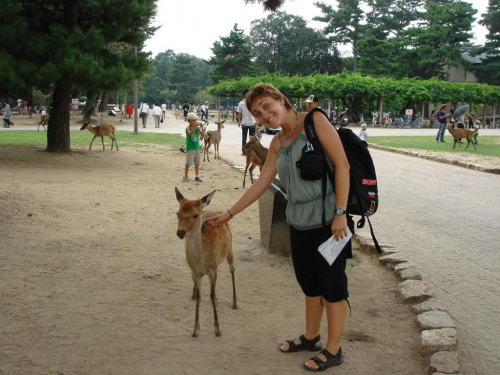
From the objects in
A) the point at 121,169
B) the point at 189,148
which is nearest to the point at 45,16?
the point at 121,169

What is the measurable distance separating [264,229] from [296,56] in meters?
63.7

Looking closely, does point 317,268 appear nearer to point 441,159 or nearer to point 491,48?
point 441,159

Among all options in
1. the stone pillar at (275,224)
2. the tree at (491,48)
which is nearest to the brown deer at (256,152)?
the stone pillar at (275,224)

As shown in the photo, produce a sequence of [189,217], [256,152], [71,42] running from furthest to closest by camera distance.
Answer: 1. [71,42]
2. [256,152]
3. [189,217]

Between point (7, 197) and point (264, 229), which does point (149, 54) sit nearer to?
point (7, 197)

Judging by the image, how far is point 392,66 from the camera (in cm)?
4922

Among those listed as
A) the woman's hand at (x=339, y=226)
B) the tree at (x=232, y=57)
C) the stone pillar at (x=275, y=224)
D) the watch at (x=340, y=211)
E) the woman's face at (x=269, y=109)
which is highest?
the tree at (x=232, y=57)

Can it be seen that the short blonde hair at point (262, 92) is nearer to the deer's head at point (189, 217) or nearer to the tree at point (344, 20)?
the deer's head at point (189, 217)

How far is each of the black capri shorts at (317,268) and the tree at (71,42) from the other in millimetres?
10247

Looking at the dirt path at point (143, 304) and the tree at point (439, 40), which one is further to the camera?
the tree at point (439, 40)

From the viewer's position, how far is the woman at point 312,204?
3.18 meters

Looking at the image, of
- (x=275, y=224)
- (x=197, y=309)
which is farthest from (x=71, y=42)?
(x=197, y=309)

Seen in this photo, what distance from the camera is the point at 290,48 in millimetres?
67812

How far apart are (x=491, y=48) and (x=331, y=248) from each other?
2059 inches
